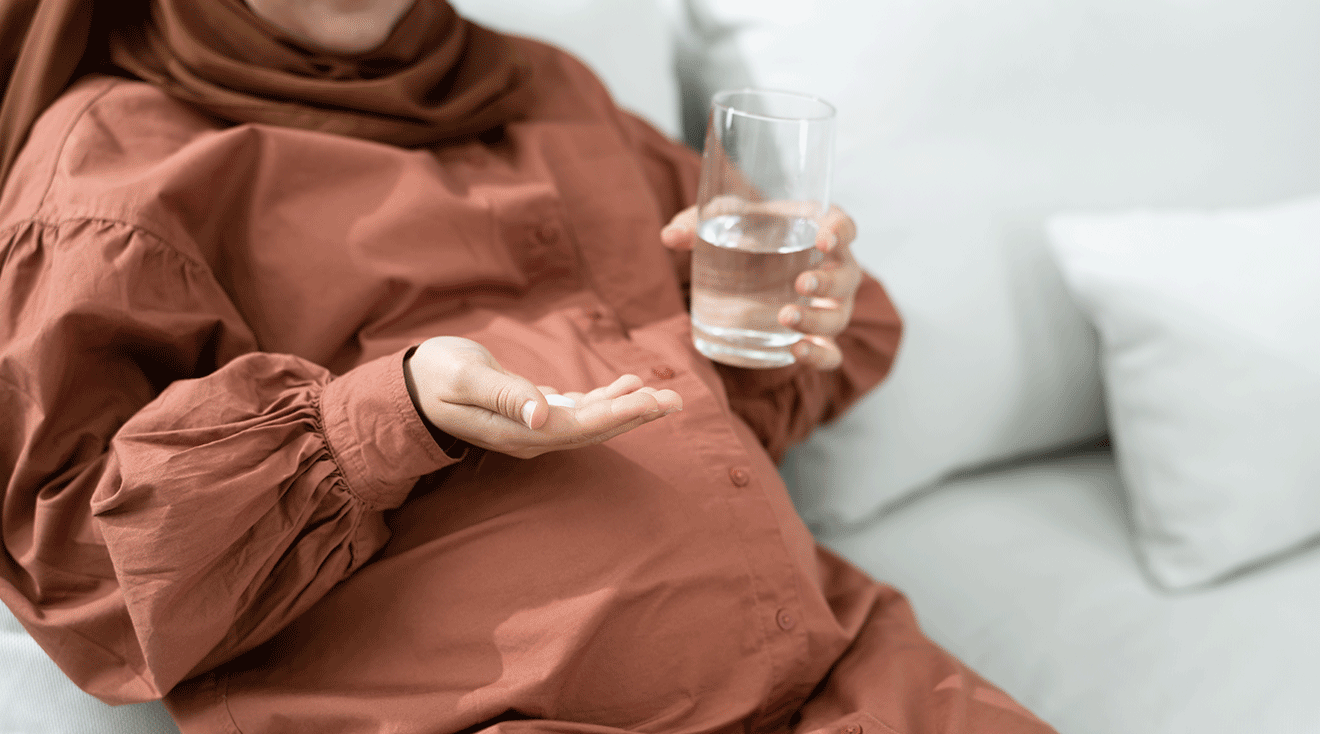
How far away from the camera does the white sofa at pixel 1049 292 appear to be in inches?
42.9

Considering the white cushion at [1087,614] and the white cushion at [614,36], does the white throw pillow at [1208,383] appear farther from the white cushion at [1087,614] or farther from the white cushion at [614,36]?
the white cushion at [614,36]

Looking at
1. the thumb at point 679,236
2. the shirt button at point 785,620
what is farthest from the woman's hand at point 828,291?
the shirt button at point 785,620

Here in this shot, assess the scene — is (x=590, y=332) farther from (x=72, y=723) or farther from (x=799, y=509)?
(x=72, y=723)

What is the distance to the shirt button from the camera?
2.67 feet

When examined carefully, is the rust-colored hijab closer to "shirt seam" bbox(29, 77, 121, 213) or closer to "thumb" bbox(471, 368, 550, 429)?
"shirt seam" bbox(29, 77, 121, 213)

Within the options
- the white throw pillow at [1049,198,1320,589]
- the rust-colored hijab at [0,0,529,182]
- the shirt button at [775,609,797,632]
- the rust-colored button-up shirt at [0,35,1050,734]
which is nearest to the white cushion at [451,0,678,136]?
the rust-colored hijab at [0,0,529,182]

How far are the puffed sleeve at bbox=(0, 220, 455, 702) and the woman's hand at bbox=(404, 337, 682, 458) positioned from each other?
0.02m

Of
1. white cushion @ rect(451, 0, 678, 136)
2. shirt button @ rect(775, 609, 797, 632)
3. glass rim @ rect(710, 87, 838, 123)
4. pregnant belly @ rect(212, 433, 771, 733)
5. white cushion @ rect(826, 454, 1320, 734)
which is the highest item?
glass rim @ rect(710, 87, 838, 123)

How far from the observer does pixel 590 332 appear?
37.1 inches

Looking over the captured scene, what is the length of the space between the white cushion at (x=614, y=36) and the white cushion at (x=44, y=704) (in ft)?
2.62

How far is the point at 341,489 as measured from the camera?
2.36 ft

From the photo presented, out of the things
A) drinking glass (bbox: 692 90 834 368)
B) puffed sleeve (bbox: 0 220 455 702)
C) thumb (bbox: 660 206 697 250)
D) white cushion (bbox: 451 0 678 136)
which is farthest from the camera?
white cushion (bbox: 451 0 678 136)

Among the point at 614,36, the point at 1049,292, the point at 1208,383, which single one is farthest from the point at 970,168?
the point at 614,36

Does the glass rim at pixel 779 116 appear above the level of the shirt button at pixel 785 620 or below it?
above
